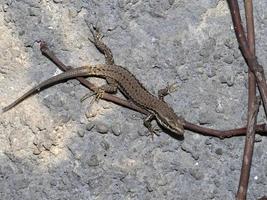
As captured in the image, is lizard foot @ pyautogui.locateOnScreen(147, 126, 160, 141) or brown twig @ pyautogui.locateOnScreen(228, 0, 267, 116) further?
lizard foot @ pyautogui.locateOnScreen(147, 126, 160, 141)

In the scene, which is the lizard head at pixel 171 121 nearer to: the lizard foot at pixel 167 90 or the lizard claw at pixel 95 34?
the lizard foot at pixel 167 90

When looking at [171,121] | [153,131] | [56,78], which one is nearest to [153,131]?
[153,131]

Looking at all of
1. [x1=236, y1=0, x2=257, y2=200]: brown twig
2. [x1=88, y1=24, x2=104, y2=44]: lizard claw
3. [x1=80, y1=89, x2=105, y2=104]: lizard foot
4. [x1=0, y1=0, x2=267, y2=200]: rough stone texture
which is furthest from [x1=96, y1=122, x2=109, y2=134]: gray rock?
[x1=236, y1=0, x2=257, y2=200]: brown twig

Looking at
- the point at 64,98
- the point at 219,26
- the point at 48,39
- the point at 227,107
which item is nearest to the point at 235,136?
the point at 227,107

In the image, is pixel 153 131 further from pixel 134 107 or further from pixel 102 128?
pixel 102 128

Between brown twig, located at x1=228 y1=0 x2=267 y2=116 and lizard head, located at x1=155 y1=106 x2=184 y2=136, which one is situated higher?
brown twig, located at x1=228 y1=0 x2=267 y2=116

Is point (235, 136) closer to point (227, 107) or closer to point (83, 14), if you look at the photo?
point (227, 107)

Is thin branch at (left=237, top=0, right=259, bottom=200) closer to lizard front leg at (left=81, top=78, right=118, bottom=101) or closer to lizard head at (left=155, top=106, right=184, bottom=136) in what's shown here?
lizard head at (left=155, top=106, right=184, bottom=136)

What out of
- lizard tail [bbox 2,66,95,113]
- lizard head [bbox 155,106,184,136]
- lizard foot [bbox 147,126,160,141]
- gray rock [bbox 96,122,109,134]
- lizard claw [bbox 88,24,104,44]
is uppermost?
lizard claw [bbox 88,24,104,44]
